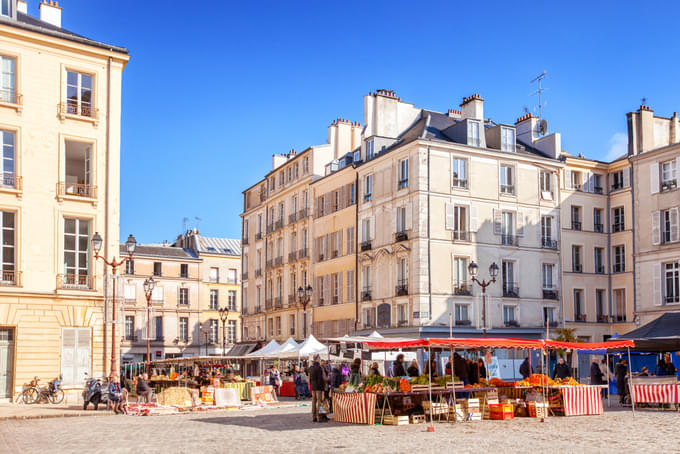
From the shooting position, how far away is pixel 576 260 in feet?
134

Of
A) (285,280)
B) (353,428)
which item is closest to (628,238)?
(285,280)

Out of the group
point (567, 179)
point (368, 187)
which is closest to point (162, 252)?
point (368, 187)

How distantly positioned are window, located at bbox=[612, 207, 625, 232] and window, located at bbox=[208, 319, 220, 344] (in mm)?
35171

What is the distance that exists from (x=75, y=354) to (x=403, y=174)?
60.3 ft

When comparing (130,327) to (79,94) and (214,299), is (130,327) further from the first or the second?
(79,94)

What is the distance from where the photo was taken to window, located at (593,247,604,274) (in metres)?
41.4

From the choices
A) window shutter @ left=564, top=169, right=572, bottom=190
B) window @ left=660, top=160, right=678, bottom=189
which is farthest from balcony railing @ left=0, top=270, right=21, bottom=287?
window shutter @ left=564, top=169, right=572, bottom=190

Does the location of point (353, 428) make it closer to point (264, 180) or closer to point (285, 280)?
point (285, 280)

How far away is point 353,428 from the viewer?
16547 millimetres

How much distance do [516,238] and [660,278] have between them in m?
6.99

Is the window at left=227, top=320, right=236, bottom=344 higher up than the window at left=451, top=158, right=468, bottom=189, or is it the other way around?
the window at left=451, top=158, right=468, bottom=189

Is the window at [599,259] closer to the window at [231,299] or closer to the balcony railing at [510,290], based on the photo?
the balcony railing at [510,290]

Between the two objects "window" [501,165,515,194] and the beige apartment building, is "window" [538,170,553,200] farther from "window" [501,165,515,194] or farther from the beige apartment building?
the beige apartment building

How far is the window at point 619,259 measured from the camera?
4127 cm
